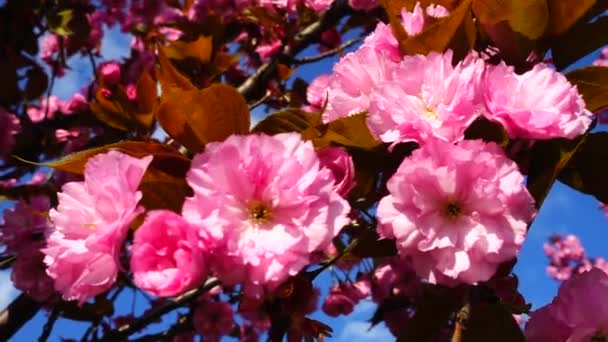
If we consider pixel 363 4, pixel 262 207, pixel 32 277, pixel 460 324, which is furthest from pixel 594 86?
pixel 32 277

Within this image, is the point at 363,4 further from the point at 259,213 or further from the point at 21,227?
the point at 259,213

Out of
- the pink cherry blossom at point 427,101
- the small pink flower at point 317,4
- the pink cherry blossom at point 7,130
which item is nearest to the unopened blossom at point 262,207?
the pink cherry blossom at point 427,101

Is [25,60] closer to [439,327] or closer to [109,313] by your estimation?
[109,313]

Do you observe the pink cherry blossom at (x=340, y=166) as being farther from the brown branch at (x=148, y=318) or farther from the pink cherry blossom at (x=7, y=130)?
the pink cherry blossom at (x=7, y=130)

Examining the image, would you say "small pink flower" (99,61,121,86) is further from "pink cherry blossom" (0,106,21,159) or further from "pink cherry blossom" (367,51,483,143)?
"pink cherry blossom" (367,51,483,143)

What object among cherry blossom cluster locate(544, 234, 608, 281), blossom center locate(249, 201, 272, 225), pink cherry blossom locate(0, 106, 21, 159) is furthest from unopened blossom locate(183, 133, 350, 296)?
cherry blossom cluster locate(544, 234, 608, 281)

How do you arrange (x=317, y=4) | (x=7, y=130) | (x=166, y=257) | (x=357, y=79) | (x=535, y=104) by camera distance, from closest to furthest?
(x=166, y=257) < (x=535, y=104) < (x=357, y=79) < (x=317, y=4) < (x=7, y=130)
